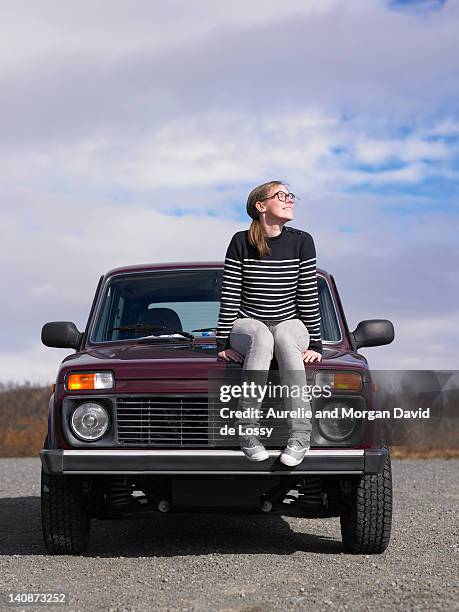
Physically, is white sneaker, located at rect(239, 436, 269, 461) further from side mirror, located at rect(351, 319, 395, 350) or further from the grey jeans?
side mirror, located at rect(351, 319, 395, 350)

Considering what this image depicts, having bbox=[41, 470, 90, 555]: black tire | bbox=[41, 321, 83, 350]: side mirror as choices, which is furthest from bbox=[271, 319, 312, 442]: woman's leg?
bbox=[41, 321, 83, 350]: side mirror

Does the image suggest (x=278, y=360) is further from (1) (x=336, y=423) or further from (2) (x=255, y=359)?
(1) (x=336, y=423)

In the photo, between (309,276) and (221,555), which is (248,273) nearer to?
(309,276)

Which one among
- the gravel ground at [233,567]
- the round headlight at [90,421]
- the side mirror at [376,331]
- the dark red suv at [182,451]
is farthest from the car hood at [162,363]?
the gravel ground at [233,567]

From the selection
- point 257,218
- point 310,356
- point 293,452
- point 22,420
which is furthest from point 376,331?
point 22,420

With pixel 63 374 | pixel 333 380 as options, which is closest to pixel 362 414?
pixel 333 380

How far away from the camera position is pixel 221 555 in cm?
632

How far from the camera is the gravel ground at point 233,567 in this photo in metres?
4.96

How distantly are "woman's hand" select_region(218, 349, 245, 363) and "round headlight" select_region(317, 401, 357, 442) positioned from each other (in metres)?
0.56

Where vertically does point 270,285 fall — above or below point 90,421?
above

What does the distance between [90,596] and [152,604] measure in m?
0.43

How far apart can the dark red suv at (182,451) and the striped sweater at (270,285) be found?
11.9 inches

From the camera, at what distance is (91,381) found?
586 cm

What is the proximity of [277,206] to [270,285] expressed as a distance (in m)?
0.47
